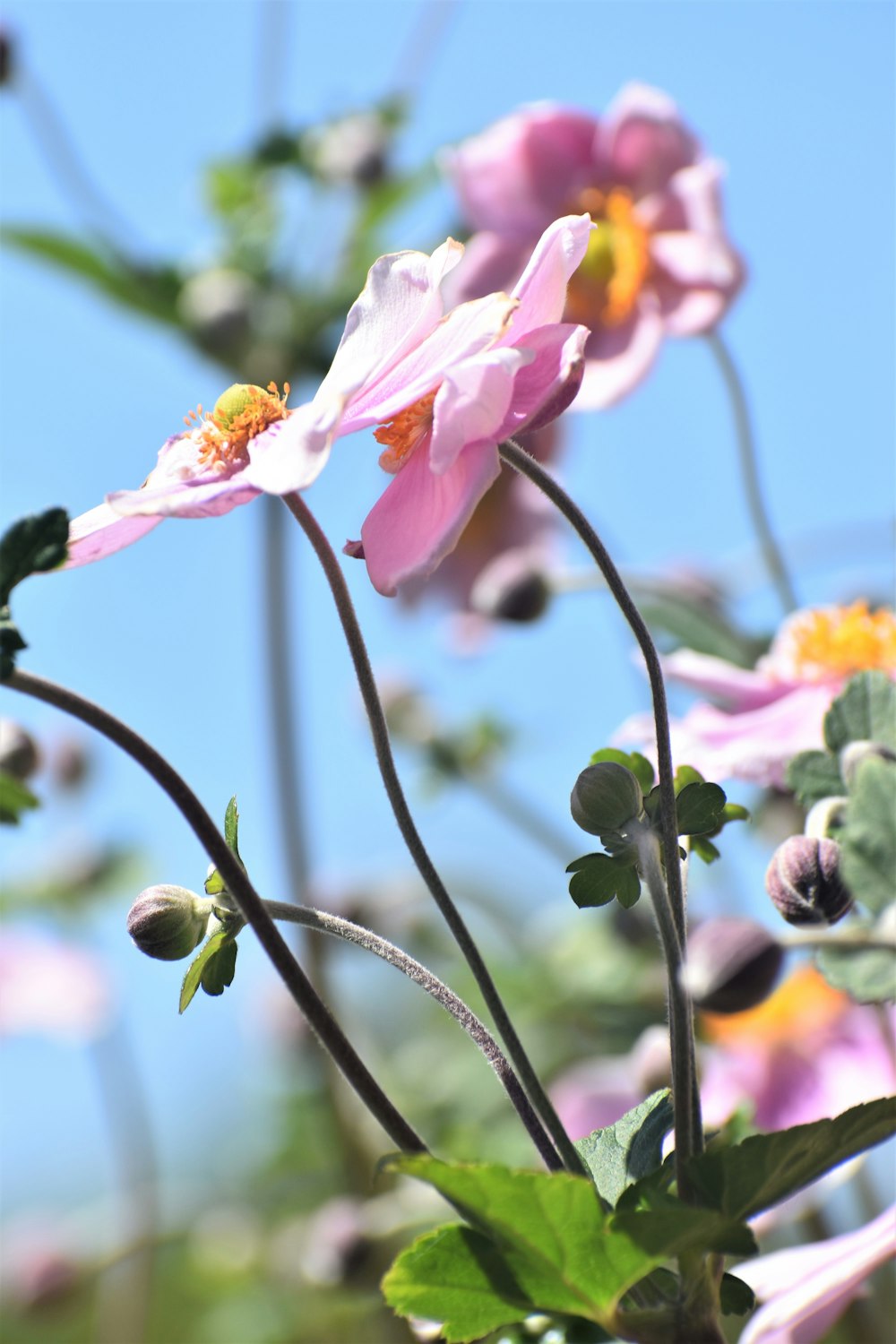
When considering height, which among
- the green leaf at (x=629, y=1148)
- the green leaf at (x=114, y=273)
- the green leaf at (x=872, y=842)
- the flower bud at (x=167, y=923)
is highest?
the green leaf at (x=114, y=273)

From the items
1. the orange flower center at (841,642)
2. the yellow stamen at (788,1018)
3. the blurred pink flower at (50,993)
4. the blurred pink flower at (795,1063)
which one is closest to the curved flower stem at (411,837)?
the orange flower center at (841,642)

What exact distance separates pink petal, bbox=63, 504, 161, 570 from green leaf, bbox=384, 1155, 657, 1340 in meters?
0.23

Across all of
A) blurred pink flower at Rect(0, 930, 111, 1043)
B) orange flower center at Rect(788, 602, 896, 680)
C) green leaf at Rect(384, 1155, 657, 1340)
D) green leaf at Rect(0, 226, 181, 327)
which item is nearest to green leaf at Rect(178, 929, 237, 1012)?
green leaf at Rect(384, 1155, 657, 1340)

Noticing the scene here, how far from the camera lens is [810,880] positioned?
48 centimetres

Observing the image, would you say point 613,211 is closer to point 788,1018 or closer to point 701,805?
point 788,1018

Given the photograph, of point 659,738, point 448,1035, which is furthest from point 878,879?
point 448,1035

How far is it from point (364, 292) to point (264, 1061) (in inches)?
67.6

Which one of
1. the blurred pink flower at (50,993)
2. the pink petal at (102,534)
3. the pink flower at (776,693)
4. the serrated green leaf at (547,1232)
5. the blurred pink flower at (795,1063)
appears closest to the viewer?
the serrated green leaf at (547,1232)

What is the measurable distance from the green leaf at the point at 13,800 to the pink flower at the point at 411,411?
0.10m

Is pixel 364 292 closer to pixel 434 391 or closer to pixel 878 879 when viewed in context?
pixel 434 391

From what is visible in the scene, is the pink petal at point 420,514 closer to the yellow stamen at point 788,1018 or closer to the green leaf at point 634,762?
the green leaf at point 634,762

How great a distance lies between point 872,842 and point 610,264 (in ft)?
2.88

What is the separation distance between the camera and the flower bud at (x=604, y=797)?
0.45m

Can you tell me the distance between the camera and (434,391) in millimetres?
503
